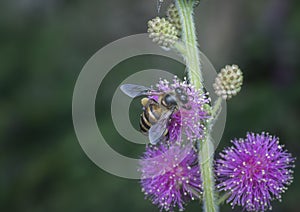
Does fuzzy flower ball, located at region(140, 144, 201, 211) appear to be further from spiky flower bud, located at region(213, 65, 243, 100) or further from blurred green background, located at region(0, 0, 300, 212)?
blurred green background, located at region(0, 0, 300, 212)

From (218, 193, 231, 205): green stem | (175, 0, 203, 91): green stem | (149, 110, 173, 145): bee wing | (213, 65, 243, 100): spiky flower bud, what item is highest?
(175, 0, 203, 91): green stem

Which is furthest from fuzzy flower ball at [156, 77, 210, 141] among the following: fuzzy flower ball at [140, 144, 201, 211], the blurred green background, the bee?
the blurred green background

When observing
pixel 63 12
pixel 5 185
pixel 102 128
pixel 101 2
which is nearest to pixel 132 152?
pixel 102 128

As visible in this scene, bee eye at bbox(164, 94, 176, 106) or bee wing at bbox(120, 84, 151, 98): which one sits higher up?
bee wing at bbox(120, 84, 151, 98)

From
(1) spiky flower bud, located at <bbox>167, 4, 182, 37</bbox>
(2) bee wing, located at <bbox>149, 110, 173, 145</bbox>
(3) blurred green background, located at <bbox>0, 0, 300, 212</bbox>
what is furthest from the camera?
(3) blurred green background, located at <bbox>0, 0, 300, 212</bbox>

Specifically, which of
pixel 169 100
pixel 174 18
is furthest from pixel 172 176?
pixel 174 18

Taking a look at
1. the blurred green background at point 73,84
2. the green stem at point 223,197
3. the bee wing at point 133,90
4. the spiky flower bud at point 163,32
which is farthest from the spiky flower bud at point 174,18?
the blurred green background at point 73,84
